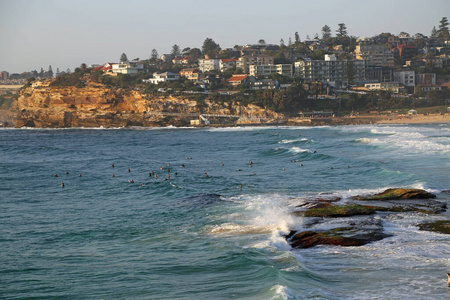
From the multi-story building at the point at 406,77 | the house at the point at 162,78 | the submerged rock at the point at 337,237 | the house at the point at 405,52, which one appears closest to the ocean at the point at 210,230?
the submerged rock at the point at 337,237

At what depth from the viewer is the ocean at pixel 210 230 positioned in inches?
671

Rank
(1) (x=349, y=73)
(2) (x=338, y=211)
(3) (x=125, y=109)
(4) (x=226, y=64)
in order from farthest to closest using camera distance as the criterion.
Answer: (4) (x=226, y=64), (1) (x=349, y=73), (3) (x=125, y=109), (2) (x=338, y=211)

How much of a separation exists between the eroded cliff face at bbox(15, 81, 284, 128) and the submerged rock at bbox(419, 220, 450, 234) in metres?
88.7

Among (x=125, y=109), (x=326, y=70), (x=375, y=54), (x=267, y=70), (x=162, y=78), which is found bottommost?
(x=125, y=109)

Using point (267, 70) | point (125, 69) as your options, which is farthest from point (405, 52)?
point (125, 69)

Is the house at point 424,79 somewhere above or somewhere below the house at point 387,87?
above

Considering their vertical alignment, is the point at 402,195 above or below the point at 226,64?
below

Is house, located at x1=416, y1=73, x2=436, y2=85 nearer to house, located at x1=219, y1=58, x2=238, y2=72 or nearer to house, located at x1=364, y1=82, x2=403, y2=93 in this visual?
house, located at x1=364, y1=82, x2=403, y2=93

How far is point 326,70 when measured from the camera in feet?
450

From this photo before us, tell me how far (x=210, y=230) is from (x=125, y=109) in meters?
93.8

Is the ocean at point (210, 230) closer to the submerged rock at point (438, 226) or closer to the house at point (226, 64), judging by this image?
the submerged rock at point (438, 226)

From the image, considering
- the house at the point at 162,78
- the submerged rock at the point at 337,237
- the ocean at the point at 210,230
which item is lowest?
the ocean at the point at 210,230

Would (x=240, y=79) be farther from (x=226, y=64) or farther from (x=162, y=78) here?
(x=226, y=64)

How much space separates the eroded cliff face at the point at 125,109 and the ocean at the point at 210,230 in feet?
189
